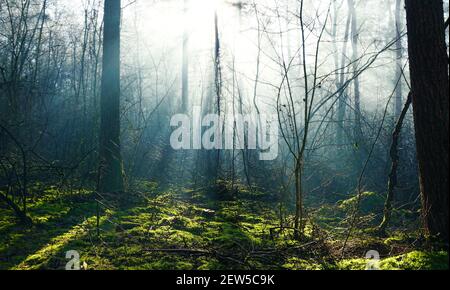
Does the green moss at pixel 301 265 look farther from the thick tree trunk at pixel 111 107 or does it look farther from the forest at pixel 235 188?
the thick tree trunk at pixel 111 107

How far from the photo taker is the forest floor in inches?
142

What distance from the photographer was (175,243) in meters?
4.40

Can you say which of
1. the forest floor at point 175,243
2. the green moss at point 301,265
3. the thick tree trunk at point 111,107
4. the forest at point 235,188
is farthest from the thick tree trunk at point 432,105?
the thick tree trunk at point 111,107

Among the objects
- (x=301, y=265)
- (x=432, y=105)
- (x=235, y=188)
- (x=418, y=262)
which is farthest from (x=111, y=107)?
(x=418, y=262)

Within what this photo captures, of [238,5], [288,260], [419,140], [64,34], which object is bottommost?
[288,260]

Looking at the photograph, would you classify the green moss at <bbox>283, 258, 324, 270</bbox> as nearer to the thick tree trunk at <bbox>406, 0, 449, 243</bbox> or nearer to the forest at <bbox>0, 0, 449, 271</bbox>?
the forest at <bbox>0, 0, 449, 271</bbox>

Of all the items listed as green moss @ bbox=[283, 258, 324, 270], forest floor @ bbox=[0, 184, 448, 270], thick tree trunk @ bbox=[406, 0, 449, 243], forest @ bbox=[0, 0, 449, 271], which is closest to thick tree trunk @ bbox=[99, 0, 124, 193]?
forest @ bbox=[0, 0, 449, 271]

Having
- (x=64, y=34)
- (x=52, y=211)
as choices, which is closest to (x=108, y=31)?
(x=52, y=211)

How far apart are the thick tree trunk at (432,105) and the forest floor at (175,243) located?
41cm

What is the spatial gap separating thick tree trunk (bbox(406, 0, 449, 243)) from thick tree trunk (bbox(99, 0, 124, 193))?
5206 millimetres

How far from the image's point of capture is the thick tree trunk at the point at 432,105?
3301 mm
